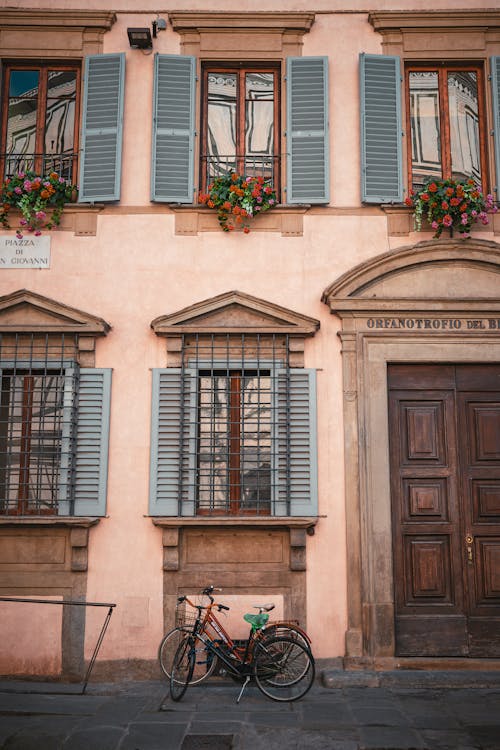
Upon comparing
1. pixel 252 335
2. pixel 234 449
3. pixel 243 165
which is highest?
pixel 243 165

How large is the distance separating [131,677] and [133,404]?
2697 mm

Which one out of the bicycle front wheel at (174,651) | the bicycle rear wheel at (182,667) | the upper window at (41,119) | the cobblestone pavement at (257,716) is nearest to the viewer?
the cobblestone pavement at (257,716)

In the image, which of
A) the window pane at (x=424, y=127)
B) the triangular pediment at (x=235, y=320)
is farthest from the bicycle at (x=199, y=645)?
the window pane at (x=424, y=127)

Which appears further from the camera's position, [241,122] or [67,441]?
[241,122]

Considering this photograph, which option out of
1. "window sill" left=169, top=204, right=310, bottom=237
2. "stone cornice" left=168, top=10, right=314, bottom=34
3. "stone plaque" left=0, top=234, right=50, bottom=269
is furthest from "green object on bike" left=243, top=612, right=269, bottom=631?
"stone cornice" left=168, top=10, right=314, bottom=34

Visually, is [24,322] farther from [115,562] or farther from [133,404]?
[115,562]

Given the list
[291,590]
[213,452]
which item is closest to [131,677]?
[291,590]

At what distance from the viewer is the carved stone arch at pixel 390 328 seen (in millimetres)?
7617

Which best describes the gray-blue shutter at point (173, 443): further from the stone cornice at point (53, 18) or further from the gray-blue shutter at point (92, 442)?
the stone cornice at point (53, 18)

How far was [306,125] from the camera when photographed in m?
8.23

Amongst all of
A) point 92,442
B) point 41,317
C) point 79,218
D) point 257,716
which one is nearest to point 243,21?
point 79,218

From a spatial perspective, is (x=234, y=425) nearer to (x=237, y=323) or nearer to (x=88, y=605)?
(x=237, y=323)

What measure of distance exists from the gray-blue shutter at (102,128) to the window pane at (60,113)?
12.6 inches

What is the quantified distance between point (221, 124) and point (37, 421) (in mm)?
3870
